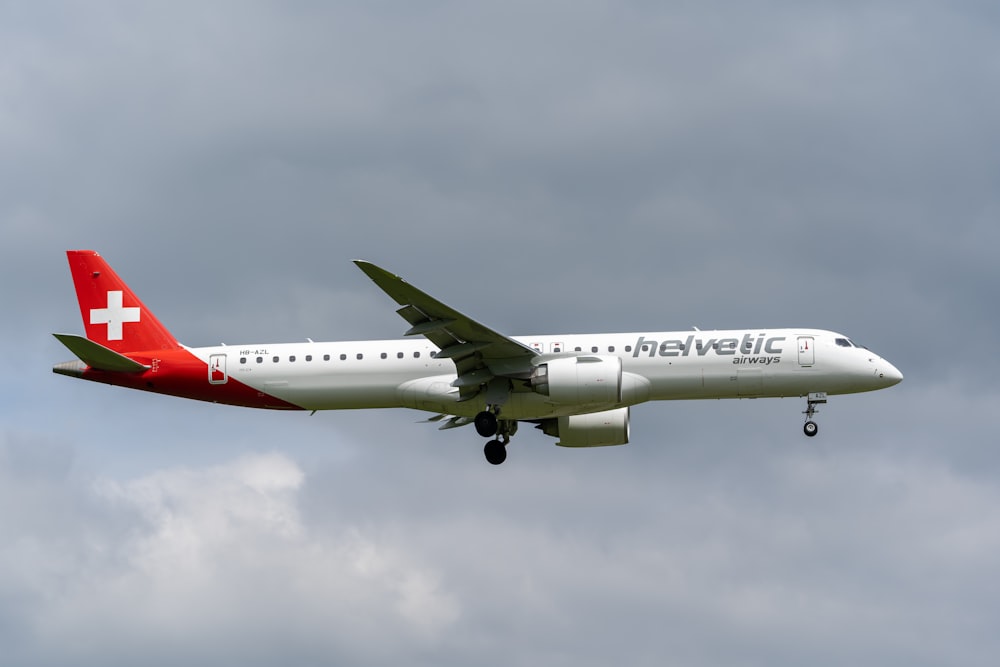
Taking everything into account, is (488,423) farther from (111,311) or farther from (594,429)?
(111,311)

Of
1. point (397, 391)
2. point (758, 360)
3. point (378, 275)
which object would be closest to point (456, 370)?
point (397, 391)

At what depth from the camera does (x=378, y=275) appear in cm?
4800

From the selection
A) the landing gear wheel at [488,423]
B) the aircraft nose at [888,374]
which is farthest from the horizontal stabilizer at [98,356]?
the aircraft nose at [888,374]

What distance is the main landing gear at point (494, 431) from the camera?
2094 inches

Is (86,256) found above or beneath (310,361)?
above

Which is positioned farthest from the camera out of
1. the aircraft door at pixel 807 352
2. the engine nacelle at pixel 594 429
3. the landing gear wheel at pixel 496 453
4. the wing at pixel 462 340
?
the engine nacelle at pixel 594 429

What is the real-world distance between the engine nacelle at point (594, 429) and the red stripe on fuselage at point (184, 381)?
33.0ft

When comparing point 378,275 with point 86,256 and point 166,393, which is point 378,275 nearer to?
point 166,393

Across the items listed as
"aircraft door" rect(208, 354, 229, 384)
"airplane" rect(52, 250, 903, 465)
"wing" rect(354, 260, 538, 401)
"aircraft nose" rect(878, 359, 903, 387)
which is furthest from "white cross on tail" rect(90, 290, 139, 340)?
"aircraft nose" rect(878, 359, 903, 387)

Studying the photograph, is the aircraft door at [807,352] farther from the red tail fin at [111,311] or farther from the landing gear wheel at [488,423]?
the red tail fin at [111,311]

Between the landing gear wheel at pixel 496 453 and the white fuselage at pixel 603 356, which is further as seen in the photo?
the landing gear wheel at pixel 496 453

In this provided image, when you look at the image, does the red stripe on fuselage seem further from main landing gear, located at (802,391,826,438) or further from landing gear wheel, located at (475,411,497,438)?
main landing gear, located at (802,391,826,438)

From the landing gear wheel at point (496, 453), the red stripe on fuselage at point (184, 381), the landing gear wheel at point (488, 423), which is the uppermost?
the red stripe on fuselage at point (184, 381)

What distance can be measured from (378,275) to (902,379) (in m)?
19.8
